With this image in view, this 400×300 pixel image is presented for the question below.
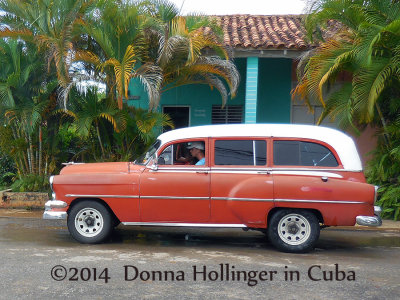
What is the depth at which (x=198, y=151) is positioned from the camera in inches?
279

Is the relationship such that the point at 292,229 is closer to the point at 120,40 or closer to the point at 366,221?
the point at 366,221

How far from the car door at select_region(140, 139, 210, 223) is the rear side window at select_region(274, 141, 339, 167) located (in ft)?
3.72

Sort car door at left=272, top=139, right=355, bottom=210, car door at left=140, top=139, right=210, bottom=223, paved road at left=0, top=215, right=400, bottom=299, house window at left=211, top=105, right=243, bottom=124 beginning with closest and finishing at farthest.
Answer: paved road at left=0, top=215, right=400, bottom=299
car door at left=272, top=139, right=355, bottom=210
car door at left=140, top=139, right=210, bottom=223
house window at left=211, top=105, right=243, bottom=124

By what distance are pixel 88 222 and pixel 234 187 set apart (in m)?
2.40

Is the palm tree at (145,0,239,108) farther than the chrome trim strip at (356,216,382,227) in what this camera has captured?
Yes

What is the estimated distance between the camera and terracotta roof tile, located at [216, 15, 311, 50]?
36.9 ft

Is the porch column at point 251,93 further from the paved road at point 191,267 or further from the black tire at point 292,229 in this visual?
the black tire at point 292,229

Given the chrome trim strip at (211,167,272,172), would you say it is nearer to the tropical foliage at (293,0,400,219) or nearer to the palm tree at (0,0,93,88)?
the tropical foliage at (293,0,400,219)

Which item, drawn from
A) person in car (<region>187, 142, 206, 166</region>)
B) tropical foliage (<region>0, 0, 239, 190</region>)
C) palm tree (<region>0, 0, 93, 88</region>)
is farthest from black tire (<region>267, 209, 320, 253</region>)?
palm tree (<region>0, 0, 93, 88</region>)

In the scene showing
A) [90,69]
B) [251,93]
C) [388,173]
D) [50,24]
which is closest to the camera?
[50,24]

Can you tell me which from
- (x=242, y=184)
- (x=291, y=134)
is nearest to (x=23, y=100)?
(x=242, y=184)

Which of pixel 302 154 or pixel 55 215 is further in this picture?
pixel 55 215

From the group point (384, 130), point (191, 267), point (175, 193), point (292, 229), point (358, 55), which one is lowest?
point (191, 267)

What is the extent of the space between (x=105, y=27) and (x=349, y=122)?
5531 mm
